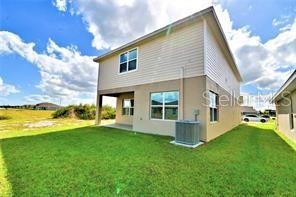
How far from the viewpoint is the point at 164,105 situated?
7887 mm

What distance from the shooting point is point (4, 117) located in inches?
624

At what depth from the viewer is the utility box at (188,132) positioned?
19.1 feet

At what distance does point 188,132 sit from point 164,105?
2.31 m

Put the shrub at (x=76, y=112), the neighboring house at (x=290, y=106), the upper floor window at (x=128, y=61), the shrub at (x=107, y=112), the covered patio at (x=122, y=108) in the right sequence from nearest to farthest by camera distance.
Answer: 1. the neighboring house at (x=290, y=106)
2. the upper floor window at (x=128, y=61)
3. the covered patio at (x=122, y=108)
4. the shrub at (x=76, y=112)
5. the shrub at (x=107, y=112)

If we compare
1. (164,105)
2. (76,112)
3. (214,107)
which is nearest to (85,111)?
(76,112)

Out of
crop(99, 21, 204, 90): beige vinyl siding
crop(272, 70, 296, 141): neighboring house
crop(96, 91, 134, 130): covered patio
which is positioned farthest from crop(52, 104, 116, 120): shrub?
crop(272, 70, 296, 141): neighboring house

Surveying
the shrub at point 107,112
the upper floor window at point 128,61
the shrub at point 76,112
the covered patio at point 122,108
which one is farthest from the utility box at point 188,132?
the shrub at point 107,112

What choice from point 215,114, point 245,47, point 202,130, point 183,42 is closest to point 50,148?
point 202,130

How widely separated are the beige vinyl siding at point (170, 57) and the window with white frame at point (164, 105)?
0.83 metres

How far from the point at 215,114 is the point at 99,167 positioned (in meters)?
6.82

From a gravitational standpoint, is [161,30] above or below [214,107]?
above

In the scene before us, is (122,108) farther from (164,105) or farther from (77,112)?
(77,112)

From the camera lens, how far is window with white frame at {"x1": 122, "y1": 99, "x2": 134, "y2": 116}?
12392mm

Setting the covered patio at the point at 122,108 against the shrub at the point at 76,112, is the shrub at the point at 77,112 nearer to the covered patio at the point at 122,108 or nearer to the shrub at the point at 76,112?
the shrub at the point at 76,112
